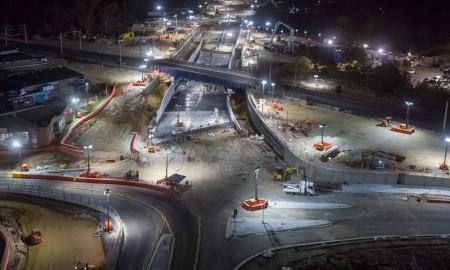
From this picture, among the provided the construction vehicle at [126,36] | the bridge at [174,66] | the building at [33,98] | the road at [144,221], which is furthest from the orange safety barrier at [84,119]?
the construction vehicle at [126,36]

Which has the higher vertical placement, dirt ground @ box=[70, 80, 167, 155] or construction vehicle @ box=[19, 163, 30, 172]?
dirt ground @ box=[70, 80, 167, 155]

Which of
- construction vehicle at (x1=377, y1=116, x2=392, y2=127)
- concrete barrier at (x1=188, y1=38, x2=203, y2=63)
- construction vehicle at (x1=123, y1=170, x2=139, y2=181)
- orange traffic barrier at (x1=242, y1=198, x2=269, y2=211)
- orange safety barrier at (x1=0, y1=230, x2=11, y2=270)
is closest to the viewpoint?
orange safety barrier at (x1=0, y1=230, x2=11, y2=270)

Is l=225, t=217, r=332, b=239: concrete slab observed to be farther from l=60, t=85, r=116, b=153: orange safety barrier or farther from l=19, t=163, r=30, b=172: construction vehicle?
l=60, t=85, r=116, b=153: orange safety barrier

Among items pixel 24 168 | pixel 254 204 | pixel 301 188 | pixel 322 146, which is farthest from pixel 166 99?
pixel 254 204

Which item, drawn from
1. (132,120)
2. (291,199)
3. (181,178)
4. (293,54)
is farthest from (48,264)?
(293,54)

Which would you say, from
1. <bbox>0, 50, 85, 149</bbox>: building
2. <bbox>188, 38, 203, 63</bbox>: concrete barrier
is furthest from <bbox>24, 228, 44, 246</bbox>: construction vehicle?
<bbox>188, 38, 203, 63</bbox>: concrete barrier
